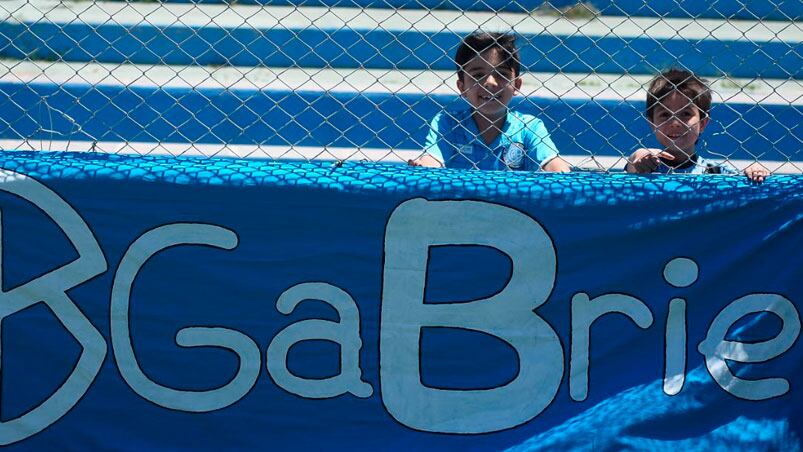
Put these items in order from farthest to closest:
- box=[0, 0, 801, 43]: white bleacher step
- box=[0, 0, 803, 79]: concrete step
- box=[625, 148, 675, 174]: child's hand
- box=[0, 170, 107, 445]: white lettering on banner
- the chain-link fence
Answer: box=[0, 0, 801, 43]: white bleacher step → box=[0, 0, 803, 79]: concrete step → the chain-link fence → box=[625, 148, 675, 174]: child's hand → box=[0, 170, 107, 445]: white lettering on banner

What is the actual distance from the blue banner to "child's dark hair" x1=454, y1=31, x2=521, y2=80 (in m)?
0.53

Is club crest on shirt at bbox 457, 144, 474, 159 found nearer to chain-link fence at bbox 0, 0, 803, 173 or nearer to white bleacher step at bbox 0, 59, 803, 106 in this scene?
chain-link fence at bbox 0, 0, 803, 173

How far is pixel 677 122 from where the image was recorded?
305cm

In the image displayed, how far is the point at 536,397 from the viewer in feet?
9.18

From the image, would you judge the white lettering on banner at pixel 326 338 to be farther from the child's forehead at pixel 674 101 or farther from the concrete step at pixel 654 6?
the concrete step at pixel 654 6

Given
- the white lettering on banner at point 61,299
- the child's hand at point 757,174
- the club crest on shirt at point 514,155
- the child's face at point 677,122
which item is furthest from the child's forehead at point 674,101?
the white lettering on banner at point 61,299

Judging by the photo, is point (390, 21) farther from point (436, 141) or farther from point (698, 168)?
point (698, 168)

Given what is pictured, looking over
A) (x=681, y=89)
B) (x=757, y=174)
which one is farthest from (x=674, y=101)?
(x=757, y=174)

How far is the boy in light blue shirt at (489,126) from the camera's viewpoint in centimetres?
316

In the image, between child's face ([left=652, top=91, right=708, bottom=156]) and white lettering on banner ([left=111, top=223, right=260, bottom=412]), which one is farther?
child's face ([left=652, top=91, right=708, bottom=156])

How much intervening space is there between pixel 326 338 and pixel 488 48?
3.43 feet

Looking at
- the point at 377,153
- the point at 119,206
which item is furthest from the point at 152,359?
the point at 377,153

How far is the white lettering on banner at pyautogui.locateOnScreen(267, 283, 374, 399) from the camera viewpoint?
278 cm

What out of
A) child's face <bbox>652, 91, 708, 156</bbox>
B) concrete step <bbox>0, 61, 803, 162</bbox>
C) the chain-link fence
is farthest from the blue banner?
concrete step <bbox>0, 61, 803, 162</bbox>
